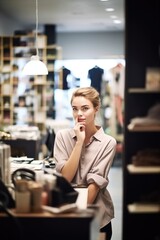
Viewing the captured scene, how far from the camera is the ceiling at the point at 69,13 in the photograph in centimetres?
820

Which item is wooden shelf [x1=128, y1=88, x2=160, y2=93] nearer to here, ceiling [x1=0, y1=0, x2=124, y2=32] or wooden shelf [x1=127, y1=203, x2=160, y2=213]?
wooden shelf [x1=127, y1=203, x2=160, y2=213]

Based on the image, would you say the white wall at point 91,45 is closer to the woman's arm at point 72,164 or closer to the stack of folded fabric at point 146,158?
the woman's arm at point 72,164

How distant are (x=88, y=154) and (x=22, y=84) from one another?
698cm

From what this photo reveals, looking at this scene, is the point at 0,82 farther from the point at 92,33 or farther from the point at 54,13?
the point at 92,33

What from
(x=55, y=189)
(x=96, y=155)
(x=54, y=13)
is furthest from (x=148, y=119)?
(x=54, y=13)

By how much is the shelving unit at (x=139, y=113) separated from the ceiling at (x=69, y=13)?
558 centimetres

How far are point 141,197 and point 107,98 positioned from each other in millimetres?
8070

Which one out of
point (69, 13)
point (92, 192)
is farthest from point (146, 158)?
point (69, 13)

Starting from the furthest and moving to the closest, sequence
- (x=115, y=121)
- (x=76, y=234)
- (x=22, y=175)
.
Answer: (x=115, y=121) → (x=22, y=175) → (x=76, y=234)

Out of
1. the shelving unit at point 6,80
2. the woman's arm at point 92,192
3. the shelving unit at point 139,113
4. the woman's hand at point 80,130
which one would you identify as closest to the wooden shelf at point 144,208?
the shelving unit at point 139,113

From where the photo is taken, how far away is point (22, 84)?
10156 mm

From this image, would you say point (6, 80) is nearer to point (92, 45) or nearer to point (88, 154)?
point (92, 45)

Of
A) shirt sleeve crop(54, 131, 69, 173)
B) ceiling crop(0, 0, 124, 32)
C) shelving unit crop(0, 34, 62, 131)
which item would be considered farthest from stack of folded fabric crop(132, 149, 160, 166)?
shelving unit crop(0, 34, 62, 131)

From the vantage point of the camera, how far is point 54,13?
929cm
